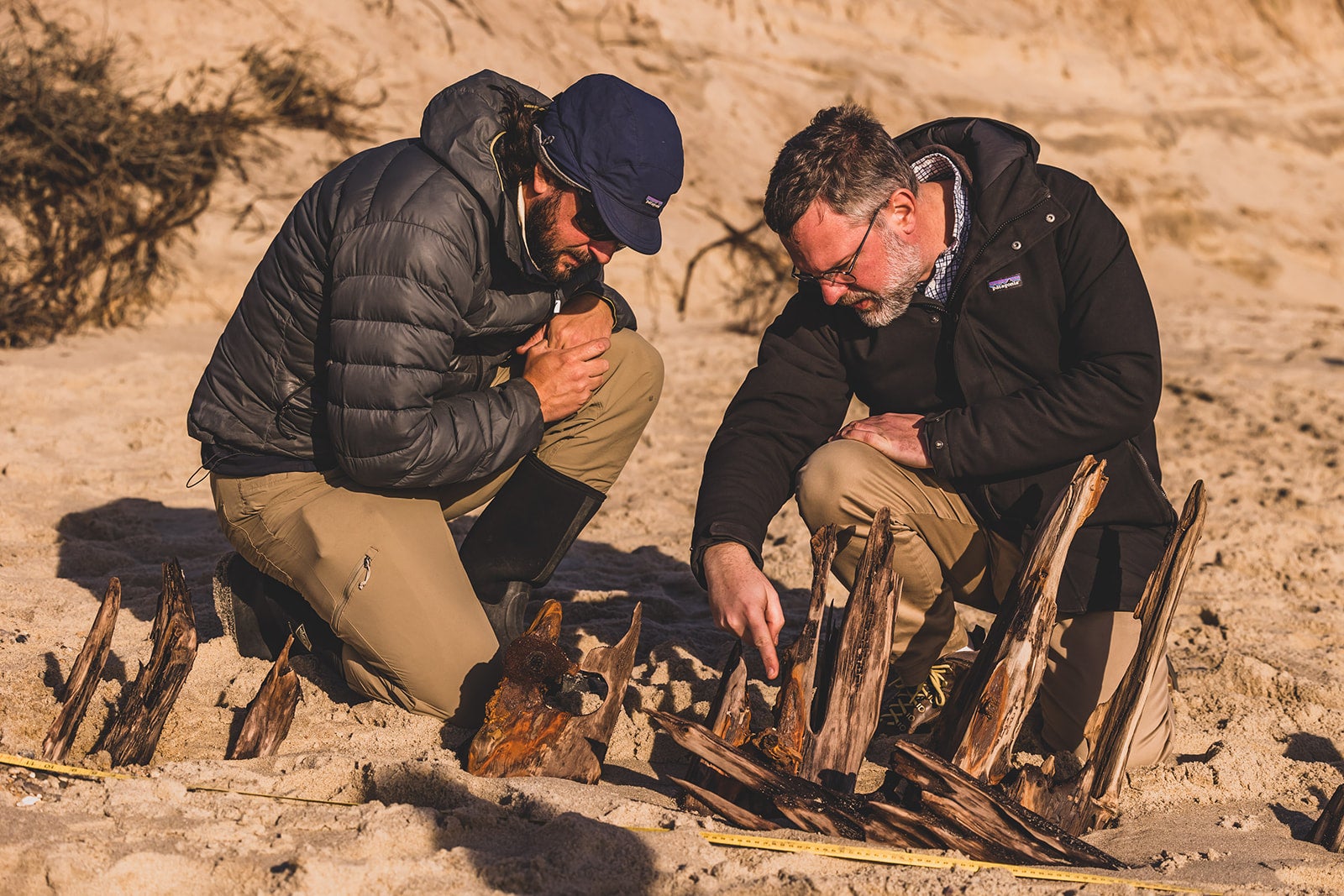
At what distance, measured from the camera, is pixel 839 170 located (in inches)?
107

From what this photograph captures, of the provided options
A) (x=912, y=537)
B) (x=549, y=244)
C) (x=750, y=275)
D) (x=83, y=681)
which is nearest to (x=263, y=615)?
(x=83, y=681)

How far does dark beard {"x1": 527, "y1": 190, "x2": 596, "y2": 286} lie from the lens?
266 cm

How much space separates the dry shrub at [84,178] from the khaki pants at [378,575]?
3.78 m

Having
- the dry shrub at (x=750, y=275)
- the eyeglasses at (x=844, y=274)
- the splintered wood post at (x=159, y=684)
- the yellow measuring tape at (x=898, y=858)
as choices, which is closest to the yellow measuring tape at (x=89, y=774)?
the splintered wood post at (x=159, y=684)

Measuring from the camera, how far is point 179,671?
100.0 inches

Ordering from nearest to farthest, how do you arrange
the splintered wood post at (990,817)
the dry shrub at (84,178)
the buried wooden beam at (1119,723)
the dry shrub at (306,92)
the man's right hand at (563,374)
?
1. the splintered wood post at (990,817)
2. the buried wooden beam at (1119,723)
3. the man's right hand at (563,374)
4. the dry shrub at (84,178)
5. the dry shrub at (306,92)

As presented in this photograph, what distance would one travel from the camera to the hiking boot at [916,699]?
2.97 meters

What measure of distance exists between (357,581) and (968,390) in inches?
60.4

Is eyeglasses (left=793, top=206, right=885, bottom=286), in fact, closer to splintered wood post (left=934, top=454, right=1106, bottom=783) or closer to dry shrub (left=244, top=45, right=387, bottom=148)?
splintered wood post (left=934, top=454, right=1106, bottom=783)

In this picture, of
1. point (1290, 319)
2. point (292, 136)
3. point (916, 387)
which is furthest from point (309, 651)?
point (1290, 319)

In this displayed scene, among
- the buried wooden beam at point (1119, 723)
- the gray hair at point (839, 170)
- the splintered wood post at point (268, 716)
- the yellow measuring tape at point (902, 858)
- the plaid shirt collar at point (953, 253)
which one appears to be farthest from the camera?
the plaid shirt collar at point (953, 253)

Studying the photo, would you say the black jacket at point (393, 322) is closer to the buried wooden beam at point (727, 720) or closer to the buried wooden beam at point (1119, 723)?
the buried wooden beam at point (727, 720)

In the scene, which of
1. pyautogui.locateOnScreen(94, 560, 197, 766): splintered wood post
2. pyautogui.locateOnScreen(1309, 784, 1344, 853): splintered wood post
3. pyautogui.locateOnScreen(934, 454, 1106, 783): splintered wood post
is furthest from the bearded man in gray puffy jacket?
pyautogui.locateOnScreen(1309, 784, 1344, 853): splintered wood post

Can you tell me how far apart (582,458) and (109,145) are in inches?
177
